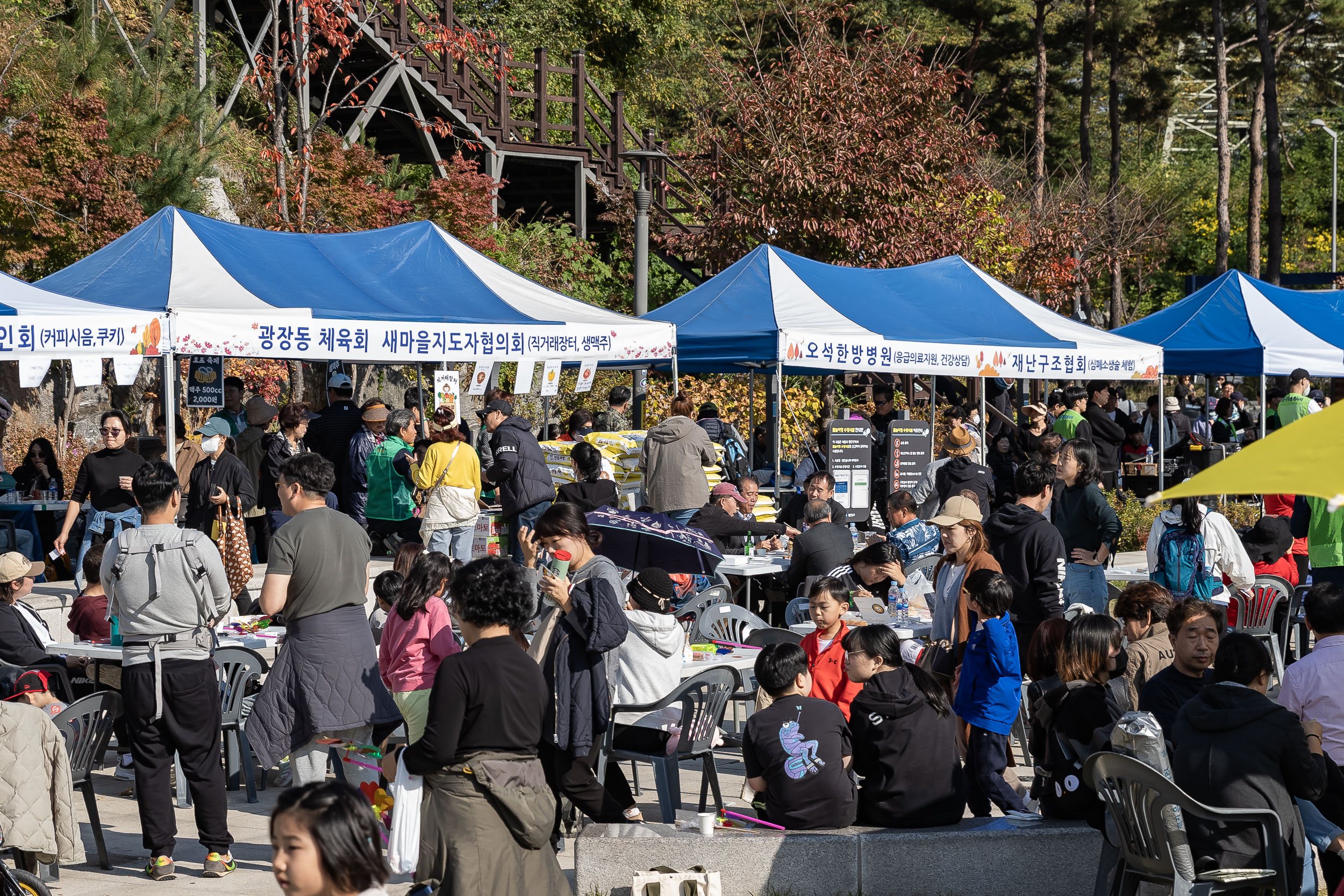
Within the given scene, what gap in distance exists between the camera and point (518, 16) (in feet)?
103

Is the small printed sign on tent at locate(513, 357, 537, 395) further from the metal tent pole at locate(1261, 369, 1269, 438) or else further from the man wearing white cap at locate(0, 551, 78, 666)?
the metal tent pole at locate(1261, 369, 1269, 438)

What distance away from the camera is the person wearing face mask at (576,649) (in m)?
5.57

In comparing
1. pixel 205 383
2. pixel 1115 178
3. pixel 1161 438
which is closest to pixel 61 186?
pixel 205 383

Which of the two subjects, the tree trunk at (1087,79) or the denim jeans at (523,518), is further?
the tree trunk at (1087,79)

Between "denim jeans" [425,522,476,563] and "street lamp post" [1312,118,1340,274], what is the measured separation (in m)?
39.4

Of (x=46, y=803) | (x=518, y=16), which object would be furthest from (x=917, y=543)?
(x=518, y=16)

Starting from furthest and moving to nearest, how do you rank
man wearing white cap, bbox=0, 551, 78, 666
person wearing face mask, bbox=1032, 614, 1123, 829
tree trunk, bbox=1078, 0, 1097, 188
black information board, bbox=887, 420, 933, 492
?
tree trunk, bbox=1078, 0, 1097, 188 → black information board, bbox=887, 420, 933, 492 → man wearing white cap, bbox=0, 551, 78, 666 → person wearing face mask, bbox=1032, 614, 1123, 829

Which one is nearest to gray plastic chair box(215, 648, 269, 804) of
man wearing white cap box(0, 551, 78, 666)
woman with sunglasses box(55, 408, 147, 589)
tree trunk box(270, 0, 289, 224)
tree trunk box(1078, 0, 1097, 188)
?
man wearing white cap box(0, 551, 78, 666)

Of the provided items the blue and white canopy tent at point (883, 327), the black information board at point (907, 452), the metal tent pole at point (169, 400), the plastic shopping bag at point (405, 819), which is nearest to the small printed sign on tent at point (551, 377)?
the blue and white canopy tent at point (883, 327)

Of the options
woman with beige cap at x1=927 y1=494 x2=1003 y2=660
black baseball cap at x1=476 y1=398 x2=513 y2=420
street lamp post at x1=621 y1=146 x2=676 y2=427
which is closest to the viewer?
woman with beige cap at x1=927 y1=494 x2=1003 y2=660

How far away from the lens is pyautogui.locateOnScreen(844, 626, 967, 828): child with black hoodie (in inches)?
219

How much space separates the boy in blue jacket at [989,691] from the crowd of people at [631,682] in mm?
12

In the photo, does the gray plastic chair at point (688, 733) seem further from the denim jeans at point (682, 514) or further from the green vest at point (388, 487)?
the green vest at point (388, 487)

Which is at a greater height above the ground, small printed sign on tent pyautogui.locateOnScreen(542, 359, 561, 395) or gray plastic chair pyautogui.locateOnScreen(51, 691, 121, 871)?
small printed sign on tent pyautogui.locateOnScreen(542, 359, 561, 395)
